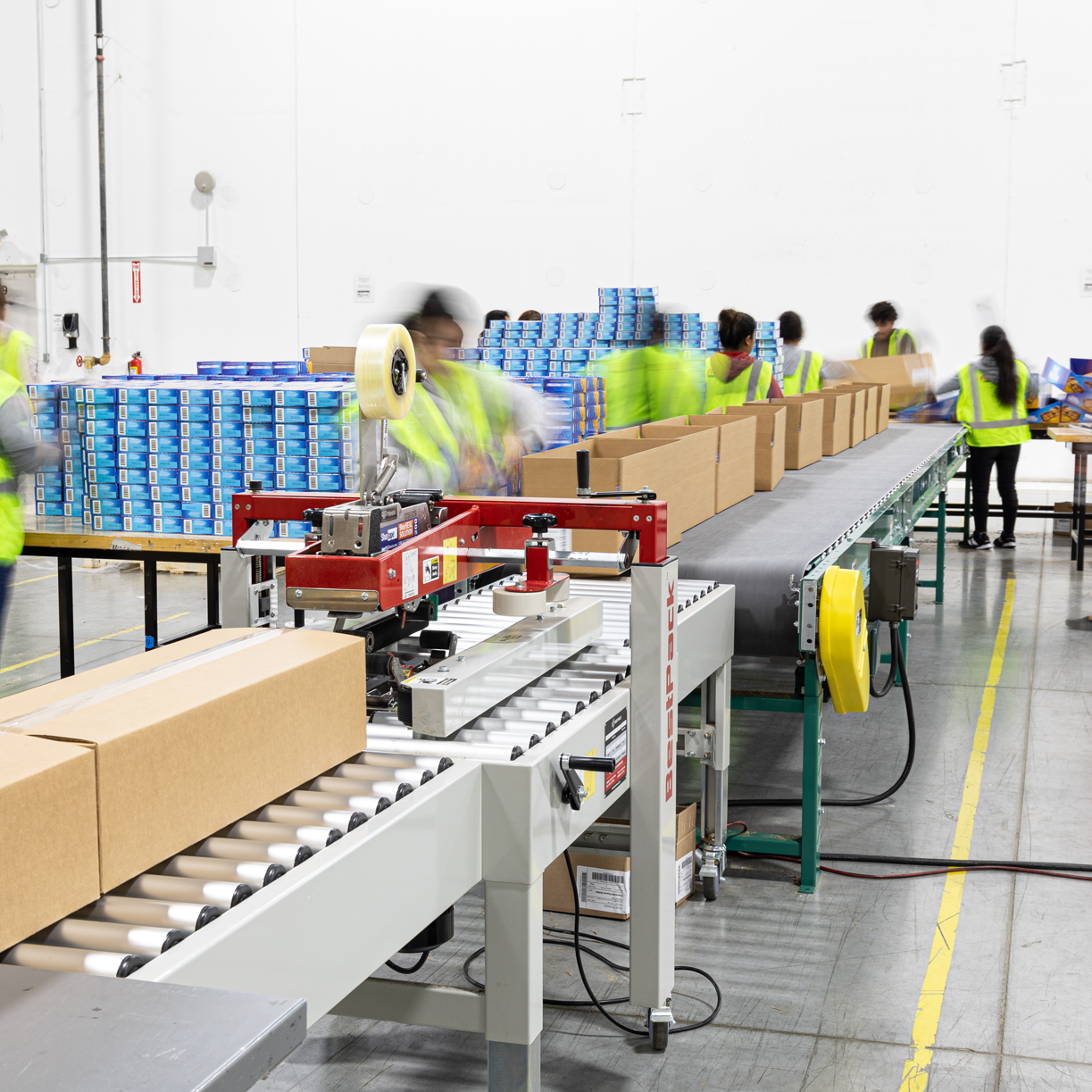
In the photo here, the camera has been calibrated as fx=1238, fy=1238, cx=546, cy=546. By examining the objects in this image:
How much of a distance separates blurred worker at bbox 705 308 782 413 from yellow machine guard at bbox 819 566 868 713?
3851 millimetres

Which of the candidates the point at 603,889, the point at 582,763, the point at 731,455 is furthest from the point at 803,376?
the point at 582,763

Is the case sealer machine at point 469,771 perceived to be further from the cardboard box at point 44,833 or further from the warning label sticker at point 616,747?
the cardboard box at point 44,833

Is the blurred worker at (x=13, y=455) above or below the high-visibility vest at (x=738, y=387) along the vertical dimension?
below

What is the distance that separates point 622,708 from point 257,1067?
1533 mm

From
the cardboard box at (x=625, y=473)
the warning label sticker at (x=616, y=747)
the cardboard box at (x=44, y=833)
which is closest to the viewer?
the cardboard box at (x=44, y=833)

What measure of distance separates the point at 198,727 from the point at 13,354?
4101 mm

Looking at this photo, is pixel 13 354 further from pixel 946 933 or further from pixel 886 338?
pixel 886 338

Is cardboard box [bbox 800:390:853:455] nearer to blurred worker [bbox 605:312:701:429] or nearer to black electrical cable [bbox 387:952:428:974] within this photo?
blurred worker [bbox 605:312:701:429]

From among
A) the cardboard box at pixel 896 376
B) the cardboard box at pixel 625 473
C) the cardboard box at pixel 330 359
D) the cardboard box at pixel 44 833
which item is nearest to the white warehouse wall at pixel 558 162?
the cardboard box at pixel 896 376

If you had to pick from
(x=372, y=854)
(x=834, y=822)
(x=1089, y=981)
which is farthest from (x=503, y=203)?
(x=372, y=854)

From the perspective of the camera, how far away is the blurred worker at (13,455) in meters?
4.09

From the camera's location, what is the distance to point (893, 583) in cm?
408

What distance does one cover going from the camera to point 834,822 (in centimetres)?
432

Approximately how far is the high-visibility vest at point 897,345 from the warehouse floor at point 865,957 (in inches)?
236
